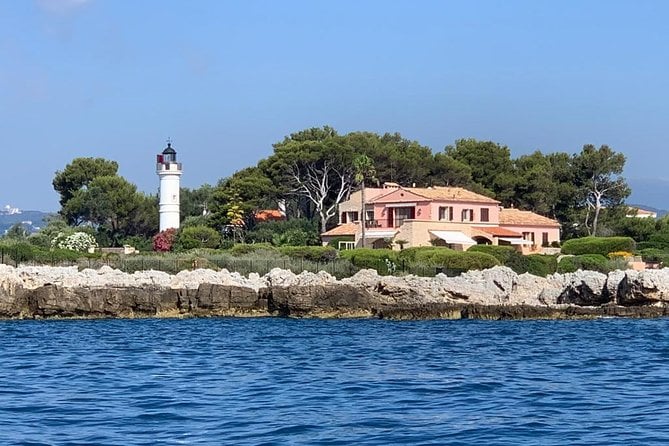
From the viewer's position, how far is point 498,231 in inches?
2255

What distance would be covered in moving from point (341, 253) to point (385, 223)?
989 cm

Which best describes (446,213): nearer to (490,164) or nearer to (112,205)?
(490,164)

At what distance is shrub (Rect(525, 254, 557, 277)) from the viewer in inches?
1764

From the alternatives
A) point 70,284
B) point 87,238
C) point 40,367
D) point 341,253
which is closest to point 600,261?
point 341,253

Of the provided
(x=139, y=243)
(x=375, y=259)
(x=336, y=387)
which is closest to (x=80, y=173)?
(x=139, y=243)

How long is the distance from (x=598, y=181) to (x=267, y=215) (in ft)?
63.4

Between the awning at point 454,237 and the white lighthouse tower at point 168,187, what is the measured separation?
1744cm

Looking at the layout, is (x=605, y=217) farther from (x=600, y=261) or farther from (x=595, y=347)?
(x=595, y=347)

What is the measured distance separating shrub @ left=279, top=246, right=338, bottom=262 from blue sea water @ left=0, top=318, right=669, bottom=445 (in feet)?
60.0

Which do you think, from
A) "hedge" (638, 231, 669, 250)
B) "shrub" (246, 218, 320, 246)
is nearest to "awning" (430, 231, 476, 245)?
"shrub" (246, 218, 320, 246)

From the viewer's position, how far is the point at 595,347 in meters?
24.4

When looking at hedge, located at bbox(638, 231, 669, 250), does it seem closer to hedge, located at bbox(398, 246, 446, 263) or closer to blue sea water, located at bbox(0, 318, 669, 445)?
hedge, located at bbox(398, 246, 446, 263)

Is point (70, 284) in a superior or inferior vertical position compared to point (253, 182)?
inferior

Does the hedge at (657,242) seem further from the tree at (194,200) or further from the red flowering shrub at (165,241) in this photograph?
the tree at (194,200)
